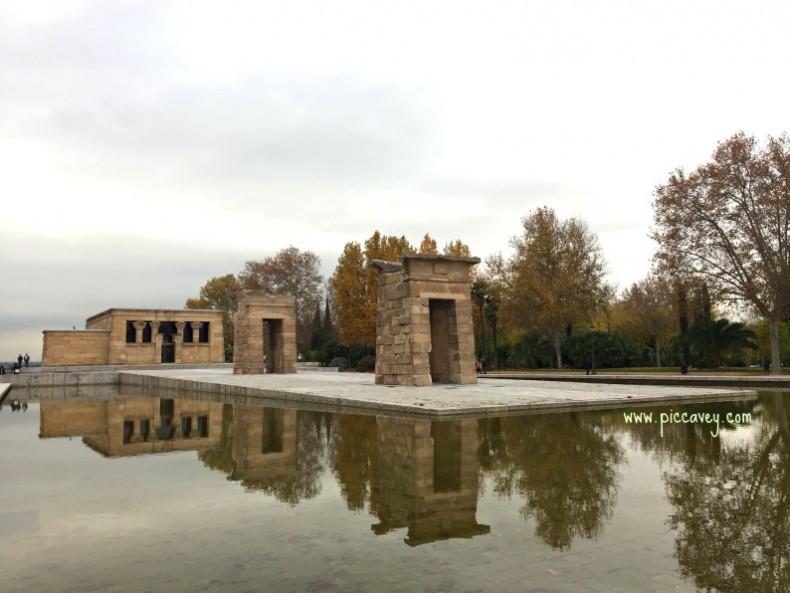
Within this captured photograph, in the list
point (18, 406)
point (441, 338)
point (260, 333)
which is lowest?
point (18, 406)

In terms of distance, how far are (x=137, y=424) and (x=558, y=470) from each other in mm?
9317

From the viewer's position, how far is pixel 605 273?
38625 mm

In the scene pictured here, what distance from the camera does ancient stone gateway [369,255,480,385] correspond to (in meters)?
18.6

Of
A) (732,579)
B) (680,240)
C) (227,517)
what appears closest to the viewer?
(732,579)

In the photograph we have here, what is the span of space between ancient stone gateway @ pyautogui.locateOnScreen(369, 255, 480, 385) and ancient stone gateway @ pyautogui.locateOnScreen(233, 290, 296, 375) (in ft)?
36.9

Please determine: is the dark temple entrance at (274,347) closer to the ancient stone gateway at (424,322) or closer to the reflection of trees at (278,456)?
the ancient stone gateway at (424,322)

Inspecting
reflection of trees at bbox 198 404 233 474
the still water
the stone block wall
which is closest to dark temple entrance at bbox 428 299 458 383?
the still water

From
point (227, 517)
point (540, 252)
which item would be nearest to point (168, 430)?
point (227, 517)

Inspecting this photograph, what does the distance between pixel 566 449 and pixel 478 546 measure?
4.08 m

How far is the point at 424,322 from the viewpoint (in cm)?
1864

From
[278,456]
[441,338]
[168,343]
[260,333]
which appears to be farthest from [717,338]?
[168,343]

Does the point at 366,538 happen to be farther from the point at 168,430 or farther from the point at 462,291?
the point at 462,291

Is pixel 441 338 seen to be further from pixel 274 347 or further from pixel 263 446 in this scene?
pixel 274 347

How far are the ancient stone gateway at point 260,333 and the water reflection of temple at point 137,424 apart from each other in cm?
1083
